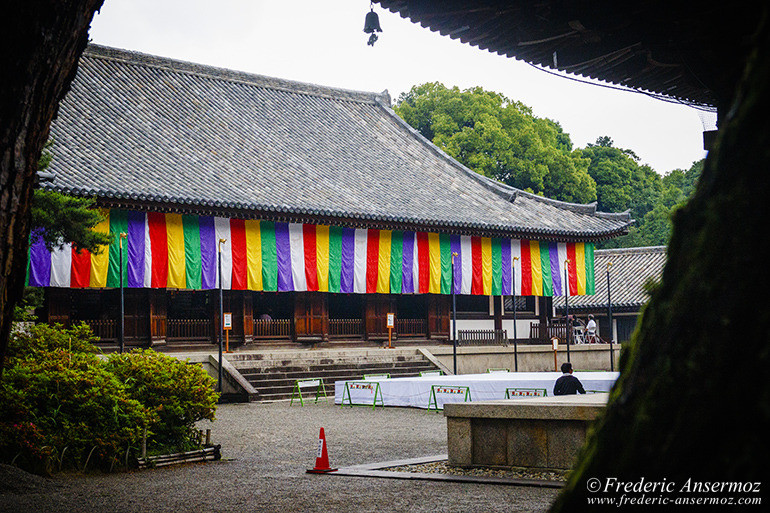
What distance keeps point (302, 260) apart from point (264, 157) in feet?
15.2

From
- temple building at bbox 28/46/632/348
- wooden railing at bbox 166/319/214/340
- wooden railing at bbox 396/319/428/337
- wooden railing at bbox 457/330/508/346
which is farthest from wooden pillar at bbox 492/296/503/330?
wooden railing at bbox 166/319/214/340

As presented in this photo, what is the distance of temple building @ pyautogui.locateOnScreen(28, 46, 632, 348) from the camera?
23781 mm

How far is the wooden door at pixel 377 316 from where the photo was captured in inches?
1123

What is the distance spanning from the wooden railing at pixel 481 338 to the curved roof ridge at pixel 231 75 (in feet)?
39.3

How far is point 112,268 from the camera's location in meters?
23.0

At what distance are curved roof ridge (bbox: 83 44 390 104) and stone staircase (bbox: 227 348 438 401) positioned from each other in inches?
500

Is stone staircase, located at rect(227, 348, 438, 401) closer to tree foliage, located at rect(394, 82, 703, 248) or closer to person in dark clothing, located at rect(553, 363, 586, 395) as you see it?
person in dark clothing, located at rect(553, 363, 586, 395)

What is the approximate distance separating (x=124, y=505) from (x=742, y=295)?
7.42 m

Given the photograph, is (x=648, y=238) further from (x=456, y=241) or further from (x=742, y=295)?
(x=742, y=295)

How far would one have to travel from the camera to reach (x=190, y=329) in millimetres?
25047

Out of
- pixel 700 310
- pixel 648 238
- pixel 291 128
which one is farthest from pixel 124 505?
pixel 648 238

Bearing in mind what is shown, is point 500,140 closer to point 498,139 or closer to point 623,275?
point 498,139

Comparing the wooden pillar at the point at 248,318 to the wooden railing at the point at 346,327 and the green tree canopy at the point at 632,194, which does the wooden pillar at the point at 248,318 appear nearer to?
the wooden railing at the point at 346,327

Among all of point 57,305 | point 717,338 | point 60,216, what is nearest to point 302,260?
point 57,305
